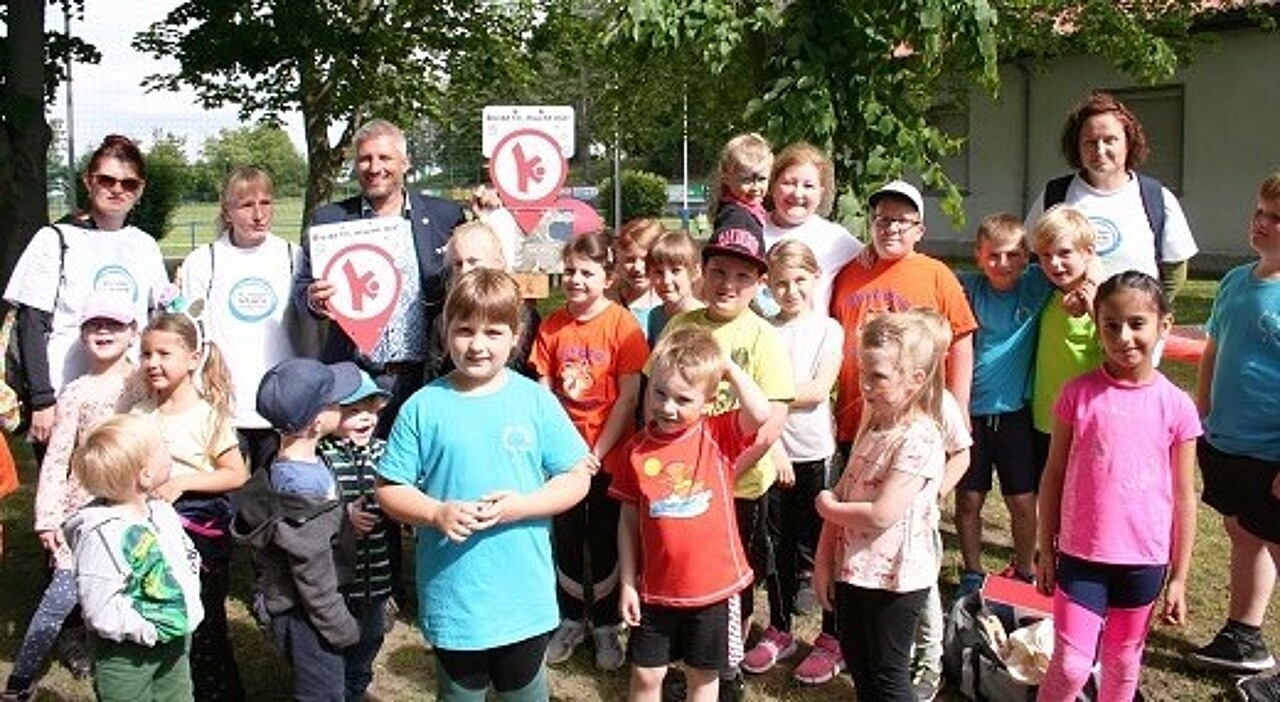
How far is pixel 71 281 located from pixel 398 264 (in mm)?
1094

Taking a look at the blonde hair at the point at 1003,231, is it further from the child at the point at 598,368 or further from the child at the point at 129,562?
the child at the point at 129,562

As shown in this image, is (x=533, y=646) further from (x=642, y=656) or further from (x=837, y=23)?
(x=837, y=23)

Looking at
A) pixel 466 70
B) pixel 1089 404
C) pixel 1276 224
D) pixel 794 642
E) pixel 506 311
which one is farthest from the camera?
pixel 466 70

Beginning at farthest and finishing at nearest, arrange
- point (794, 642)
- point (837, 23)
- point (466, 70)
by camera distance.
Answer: point (466, 70) < point (837, 23) < point (794, 642)

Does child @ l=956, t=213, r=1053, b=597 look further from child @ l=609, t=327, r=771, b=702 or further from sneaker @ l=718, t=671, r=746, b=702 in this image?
child @ l=609, t=327, r=771, b=702

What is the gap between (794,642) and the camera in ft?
14.8

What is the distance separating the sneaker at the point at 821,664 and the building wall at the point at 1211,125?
55.6 ft

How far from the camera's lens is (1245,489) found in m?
4.07

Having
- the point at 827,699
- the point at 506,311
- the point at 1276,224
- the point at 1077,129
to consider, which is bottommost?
the point at 827,699

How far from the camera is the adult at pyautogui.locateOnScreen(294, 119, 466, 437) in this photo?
172 inches

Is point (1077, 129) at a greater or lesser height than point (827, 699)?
greater

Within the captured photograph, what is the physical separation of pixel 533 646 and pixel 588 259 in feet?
4.49

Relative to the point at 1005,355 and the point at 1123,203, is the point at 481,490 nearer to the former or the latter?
the point at 1005,355

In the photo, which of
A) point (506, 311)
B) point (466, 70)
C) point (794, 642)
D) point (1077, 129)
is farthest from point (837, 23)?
point (466, 70)
